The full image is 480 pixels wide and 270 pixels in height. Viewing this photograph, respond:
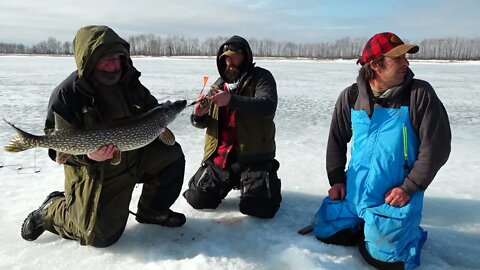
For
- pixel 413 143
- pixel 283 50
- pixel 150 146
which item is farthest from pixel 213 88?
pixel 283 50

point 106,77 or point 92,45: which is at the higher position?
point 92,45

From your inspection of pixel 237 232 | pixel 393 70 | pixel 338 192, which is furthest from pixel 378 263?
pixel 393 70

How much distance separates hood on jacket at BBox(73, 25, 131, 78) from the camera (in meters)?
2.65

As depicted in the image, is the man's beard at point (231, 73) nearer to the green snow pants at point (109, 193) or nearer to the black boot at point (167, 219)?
the green snow pants at point (109, 193)

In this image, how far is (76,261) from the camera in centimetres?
268

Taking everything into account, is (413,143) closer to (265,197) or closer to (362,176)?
(362,176)

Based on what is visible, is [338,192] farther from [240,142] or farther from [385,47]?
[385,47]

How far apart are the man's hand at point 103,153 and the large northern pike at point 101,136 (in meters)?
0.03

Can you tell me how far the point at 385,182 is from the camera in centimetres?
269

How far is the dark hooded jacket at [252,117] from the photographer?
11.4 feet

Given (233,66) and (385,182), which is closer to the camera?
(385,182)

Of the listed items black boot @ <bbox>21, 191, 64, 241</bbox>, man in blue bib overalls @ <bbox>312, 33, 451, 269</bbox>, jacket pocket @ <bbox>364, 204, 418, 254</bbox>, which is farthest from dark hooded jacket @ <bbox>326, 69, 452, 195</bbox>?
black boot @ <bbox>21, 191, 64, 241</bbox>

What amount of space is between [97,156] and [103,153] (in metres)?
0.05

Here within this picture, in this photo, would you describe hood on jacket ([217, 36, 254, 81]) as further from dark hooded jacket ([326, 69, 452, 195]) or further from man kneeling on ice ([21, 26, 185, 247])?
dark hooded jacket ([326, 69, 452, 195])
